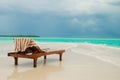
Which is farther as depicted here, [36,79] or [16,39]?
[16,39]

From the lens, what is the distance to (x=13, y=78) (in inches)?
197

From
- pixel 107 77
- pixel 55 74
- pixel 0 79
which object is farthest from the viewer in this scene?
pixel 55 74

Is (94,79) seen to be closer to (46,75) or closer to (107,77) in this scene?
(107,77)

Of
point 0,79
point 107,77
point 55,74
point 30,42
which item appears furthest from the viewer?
point 30,42

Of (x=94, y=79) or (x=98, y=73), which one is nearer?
(x=94, y=79)

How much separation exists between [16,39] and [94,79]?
2.46 metres

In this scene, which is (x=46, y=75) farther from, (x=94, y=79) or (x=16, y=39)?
(x=16, y=39)

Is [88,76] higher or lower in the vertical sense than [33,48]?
lower

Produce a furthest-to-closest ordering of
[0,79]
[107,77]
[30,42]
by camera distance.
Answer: [30,42]
[107,77]
[0,79]

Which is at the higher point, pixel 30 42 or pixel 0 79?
pixel 30 42

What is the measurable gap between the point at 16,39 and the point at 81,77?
7.14ft

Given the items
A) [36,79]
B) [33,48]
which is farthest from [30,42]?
[36,79]

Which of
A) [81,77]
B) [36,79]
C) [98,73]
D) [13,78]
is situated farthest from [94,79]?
[13,78]

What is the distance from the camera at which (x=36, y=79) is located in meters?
4.93
